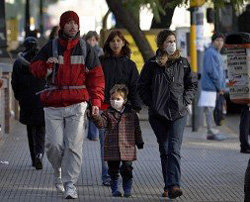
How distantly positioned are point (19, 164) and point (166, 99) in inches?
162

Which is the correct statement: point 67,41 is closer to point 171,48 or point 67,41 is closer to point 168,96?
point 171,48

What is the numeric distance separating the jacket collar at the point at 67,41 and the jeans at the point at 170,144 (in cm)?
111

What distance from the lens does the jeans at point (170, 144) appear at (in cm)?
1088

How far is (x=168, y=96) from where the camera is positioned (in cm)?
1097

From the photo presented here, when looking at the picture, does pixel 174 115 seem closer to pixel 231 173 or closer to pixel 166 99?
pixel 166 99

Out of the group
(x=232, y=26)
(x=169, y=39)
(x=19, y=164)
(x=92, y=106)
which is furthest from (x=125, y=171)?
(x=232, y=26)

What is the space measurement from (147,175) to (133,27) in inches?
428

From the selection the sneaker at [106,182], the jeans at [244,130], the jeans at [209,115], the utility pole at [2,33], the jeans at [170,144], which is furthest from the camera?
the utility pole at [2,33]

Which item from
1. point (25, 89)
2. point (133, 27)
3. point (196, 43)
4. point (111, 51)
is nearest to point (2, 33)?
point (133, 27)

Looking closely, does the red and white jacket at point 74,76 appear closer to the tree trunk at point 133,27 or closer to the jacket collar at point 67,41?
the jacket collar at point 67,41

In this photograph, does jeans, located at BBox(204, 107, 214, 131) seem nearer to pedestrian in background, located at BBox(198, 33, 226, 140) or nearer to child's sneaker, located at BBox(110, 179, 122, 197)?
pedestrian in background, located at BBox(198, 33, 226, 140)

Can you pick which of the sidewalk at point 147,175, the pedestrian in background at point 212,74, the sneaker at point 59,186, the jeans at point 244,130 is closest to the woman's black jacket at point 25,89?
the sidewalk at point 147,175

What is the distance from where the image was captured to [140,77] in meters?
11.2

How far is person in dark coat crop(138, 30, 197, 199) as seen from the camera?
1090 centimetres
